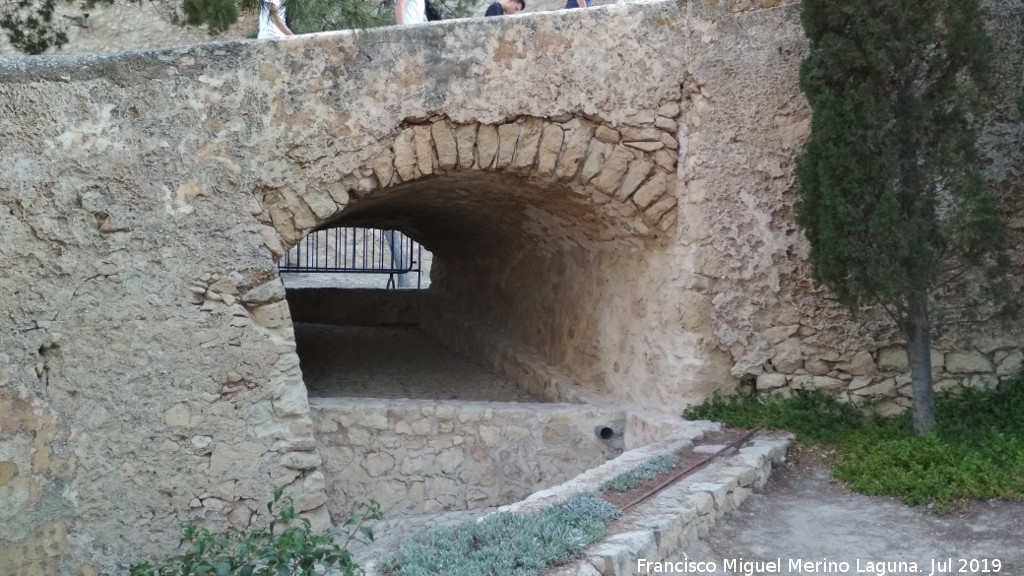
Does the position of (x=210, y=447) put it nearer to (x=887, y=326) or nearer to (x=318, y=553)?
(x=318, y=553)

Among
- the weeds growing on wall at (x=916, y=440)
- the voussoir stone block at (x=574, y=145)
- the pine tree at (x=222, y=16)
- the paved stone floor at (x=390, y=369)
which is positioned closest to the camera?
the weeds growing on wall at (x=916, y=440)

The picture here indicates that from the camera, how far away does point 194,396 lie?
16.9 ft

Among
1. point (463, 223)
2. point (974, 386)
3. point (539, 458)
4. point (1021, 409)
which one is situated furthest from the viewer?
point (463, 223)

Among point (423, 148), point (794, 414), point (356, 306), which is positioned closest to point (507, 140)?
point (423, 148)

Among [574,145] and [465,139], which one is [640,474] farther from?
[465,139]

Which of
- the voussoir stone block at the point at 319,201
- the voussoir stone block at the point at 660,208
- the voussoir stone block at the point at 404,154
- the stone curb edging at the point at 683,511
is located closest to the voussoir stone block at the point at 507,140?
the voussoir stone block at the point at 404,154

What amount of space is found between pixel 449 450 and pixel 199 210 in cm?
217

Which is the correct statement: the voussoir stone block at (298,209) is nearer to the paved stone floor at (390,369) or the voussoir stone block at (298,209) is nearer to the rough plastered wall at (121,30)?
the paved stone floor at (390,369)

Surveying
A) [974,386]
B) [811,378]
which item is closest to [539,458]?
[811,378]

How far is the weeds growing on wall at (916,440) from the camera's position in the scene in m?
4.32

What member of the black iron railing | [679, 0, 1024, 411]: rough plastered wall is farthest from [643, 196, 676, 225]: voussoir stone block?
the black iron railing

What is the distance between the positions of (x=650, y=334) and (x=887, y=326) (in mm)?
1423

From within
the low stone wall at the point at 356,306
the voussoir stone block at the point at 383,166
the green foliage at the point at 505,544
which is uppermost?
the voussoir stone block at the point at 383,166

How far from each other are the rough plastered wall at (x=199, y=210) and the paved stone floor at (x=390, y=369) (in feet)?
6.60
